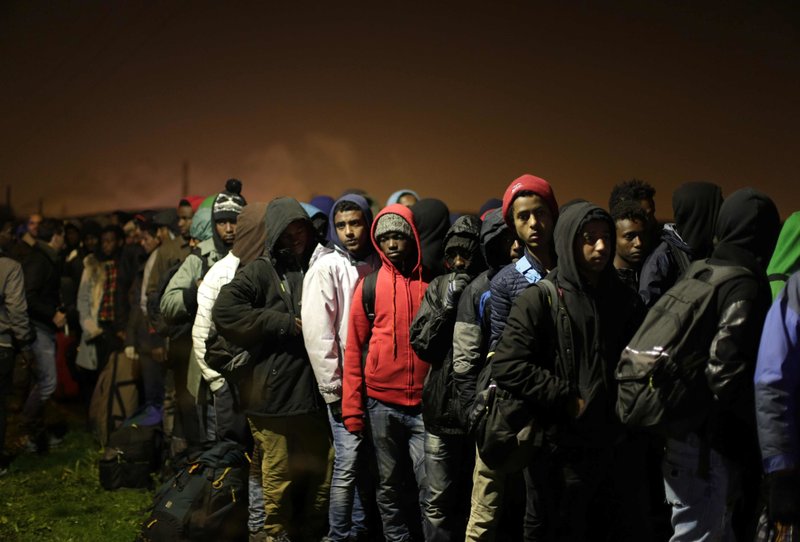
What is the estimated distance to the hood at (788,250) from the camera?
139 inches

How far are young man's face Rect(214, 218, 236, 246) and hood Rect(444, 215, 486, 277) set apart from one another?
7.33 feet

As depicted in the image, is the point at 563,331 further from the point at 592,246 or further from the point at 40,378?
the point at 40,378

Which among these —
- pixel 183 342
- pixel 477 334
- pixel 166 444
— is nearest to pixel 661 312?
pixel 477 334

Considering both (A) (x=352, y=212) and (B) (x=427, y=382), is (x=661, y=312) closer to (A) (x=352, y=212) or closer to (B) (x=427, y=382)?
(B) (x=427, y=382)

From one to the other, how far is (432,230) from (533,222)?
117 centimetres

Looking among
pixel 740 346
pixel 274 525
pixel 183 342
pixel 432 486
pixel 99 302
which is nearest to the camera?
pixel 740 346

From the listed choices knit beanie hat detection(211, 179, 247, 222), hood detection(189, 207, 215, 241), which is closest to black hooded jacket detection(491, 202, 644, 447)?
knit beanie hat detection(211, 179, 247, 222)

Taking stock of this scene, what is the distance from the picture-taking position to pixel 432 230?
16.7ft

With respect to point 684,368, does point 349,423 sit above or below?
below

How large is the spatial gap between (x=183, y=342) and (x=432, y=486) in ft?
9.63

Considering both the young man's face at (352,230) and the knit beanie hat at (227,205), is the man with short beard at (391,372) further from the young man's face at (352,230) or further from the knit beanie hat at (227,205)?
the knit beanie hat at (227,205)

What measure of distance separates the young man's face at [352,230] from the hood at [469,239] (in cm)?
75

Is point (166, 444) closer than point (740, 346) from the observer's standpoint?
No

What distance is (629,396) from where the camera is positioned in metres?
3.22
